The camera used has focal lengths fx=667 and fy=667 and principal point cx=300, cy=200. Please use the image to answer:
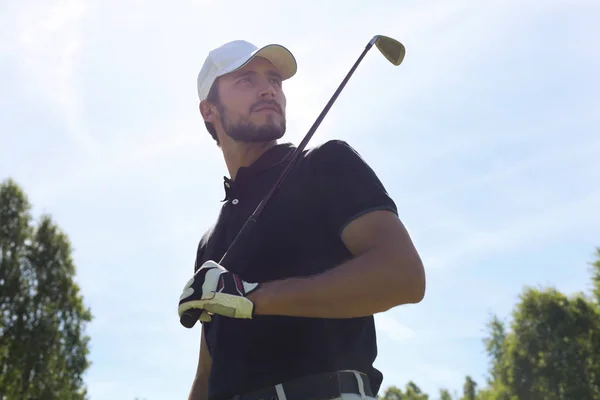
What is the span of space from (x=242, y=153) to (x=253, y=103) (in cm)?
39

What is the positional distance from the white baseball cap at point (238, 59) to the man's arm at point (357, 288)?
6.89 ft

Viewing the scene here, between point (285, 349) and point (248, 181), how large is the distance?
1426mm

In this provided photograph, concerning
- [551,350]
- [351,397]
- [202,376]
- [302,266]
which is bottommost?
[351,397]

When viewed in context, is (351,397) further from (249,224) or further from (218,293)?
(249,224)

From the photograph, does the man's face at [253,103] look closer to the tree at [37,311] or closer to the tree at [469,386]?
the tree at [37,311]

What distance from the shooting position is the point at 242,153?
16.3 ft

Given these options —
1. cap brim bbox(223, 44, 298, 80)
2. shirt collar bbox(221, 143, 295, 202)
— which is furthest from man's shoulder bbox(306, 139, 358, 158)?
cap brim bbox(223, 44, 298, 80)

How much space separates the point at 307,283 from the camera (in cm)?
329

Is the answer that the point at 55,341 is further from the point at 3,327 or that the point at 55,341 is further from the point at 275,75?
the point at 275,75

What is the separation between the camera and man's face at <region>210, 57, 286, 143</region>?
4770mm

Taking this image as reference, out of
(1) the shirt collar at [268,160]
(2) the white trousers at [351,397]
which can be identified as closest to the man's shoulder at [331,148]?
(1) the shirt collar at [268,160]

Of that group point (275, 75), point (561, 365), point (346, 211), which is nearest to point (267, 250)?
point (346, 211)

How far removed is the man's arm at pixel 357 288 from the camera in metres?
3.24

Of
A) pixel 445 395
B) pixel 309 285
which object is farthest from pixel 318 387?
pixel 445 395
